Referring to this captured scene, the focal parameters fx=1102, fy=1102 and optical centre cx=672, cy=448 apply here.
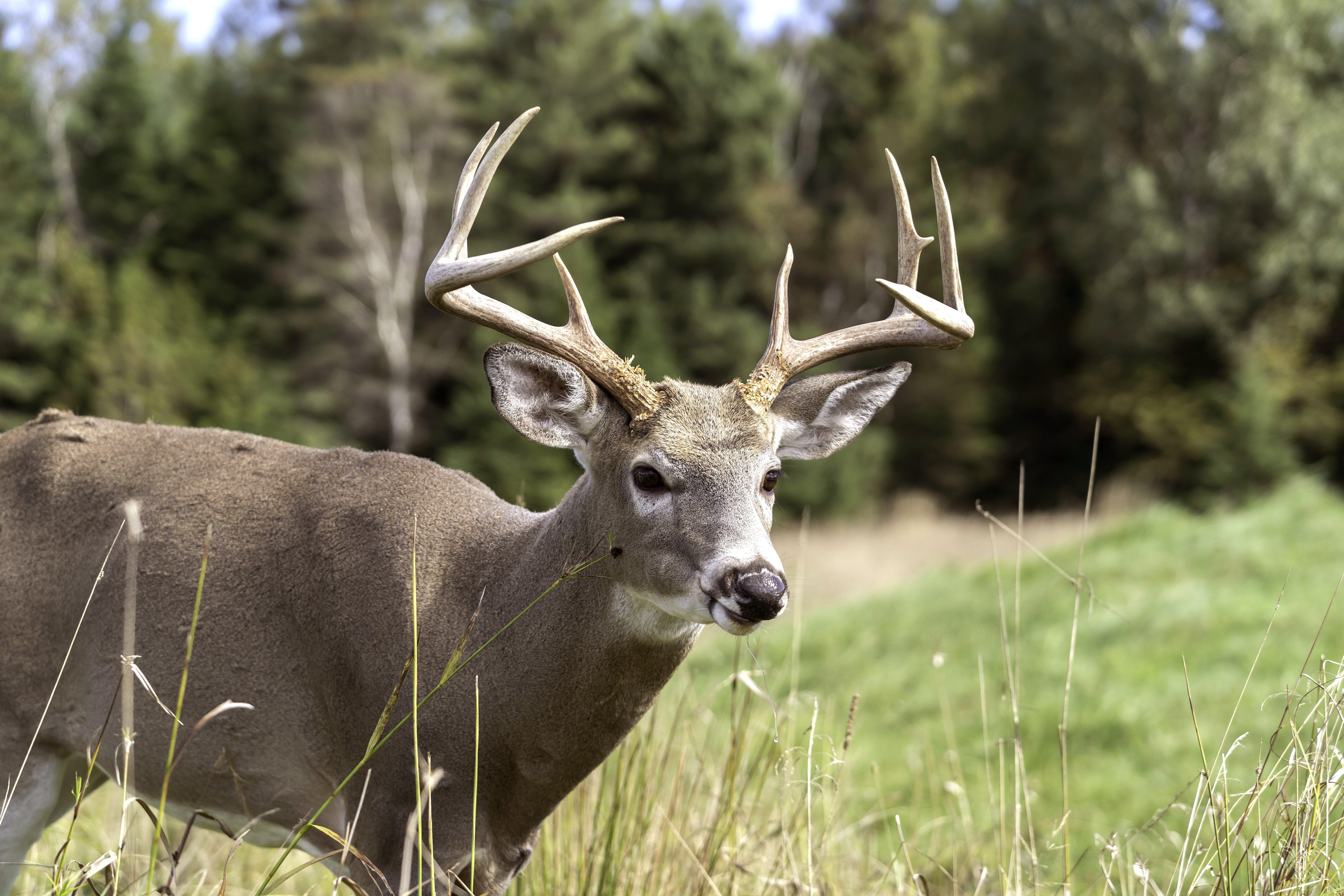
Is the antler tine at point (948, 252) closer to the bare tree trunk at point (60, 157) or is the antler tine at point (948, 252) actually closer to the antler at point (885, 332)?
the antler at point (885, 332)

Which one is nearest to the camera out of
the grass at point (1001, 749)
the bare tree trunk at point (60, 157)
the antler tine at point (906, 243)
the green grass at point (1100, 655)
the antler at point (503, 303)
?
the antler at point (503, 303)

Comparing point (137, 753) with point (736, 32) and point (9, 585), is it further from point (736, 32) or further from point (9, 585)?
Result: point (736, 32)

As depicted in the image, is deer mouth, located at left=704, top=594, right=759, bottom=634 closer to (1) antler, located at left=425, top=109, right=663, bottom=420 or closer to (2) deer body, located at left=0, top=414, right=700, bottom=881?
(2) deer body, located at left=0, top=414, right=700, bottom=881

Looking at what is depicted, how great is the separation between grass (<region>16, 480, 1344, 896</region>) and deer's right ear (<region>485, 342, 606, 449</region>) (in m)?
0.83

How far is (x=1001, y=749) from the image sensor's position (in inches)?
119

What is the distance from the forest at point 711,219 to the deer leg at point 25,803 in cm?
1861

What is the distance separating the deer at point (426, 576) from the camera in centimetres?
284

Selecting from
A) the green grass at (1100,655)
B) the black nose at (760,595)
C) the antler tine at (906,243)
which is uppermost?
the antler tine at (906,243)

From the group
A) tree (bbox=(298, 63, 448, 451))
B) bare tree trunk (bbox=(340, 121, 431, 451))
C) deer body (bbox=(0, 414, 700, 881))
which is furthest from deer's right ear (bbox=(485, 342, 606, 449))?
bare tree trunk (bbox=(340, 121, 431, 451))

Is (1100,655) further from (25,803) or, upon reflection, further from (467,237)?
(25,803)

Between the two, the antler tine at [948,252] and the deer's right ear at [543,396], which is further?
the antler tine at [948,252]

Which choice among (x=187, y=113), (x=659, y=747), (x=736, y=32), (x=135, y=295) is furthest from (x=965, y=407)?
(x=659, y=747)

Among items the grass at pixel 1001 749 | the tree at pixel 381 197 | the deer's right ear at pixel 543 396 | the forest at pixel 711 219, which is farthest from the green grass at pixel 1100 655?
the tree at pixel 381 197

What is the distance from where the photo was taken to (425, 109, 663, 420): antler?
2746mm
